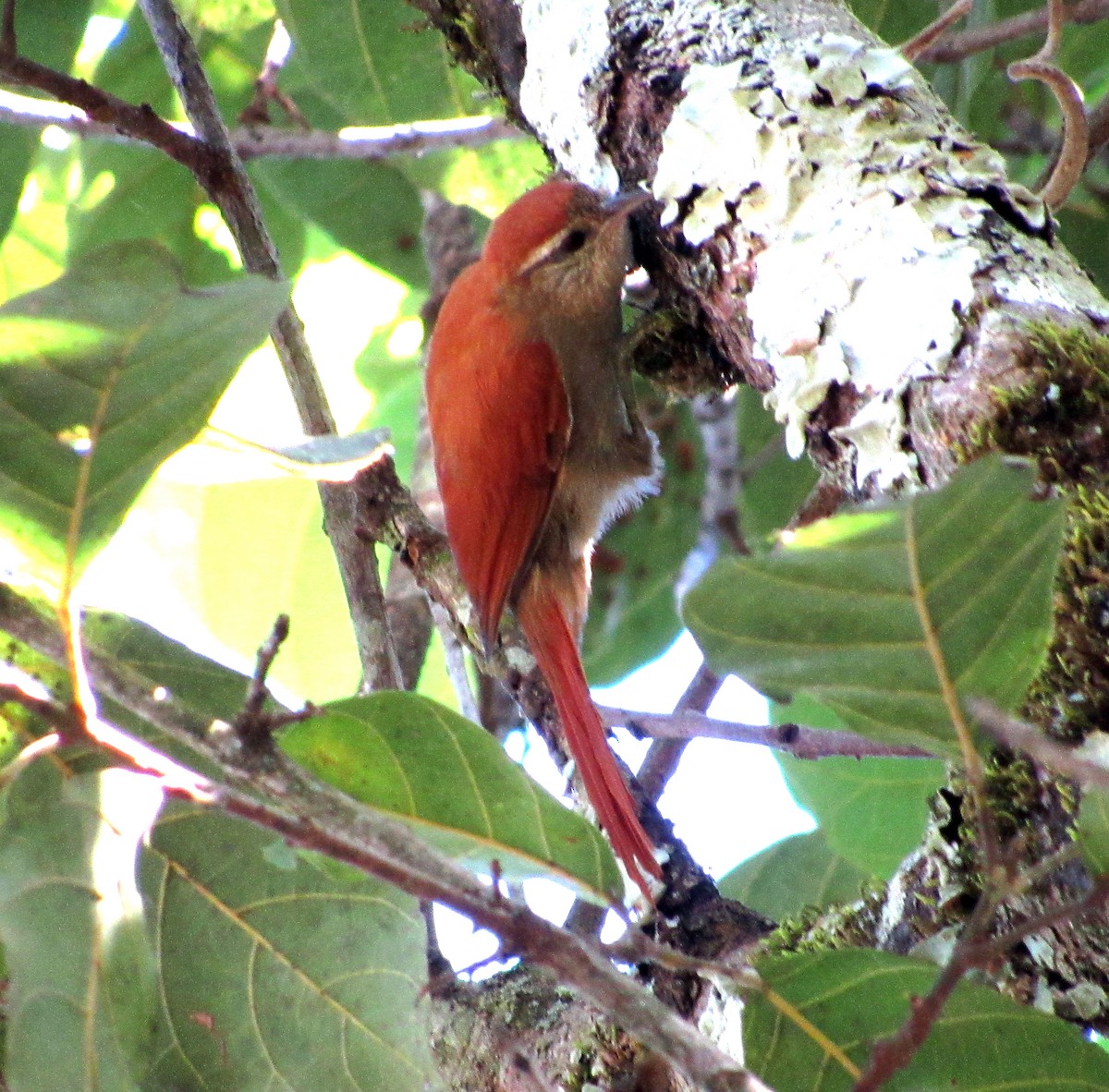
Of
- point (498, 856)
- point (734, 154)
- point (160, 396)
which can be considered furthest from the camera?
point (734, 154)

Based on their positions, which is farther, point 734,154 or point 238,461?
point 734,154

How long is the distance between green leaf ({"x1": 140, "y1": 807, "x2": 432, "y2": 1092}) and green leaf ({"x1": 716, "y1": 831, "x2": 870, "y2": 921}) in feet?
6.77

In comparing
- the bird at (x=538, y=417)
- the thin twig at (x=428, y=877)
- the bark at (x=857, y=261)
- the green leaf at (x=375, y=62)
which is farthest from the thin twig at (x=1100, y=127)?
the thin twig at (x=428, y=877)

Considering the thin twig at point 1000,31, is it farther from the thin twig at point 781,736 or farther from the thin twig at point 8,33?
the thin twig at point 8,33

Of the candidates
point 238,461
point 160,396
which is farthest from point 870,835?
point 160,396

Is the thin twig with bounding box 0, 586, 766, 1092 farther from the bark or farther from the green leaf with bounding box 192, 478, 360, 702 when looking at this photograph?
the green leaf with bounding box 192, 478, 360, 702

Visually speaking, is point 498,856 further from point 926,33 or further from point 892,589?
point 926,33

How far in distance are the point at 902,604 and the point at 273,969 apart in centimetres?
103

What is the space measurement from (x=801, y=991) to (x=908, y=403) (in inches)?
28.1

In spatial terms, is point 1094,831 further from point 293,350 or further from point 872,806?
point 872,806

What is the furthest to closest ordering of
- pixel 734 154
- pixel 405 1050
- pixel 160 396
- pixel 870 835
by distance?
pixel 870 835
pixel 734 154
pixel 405 1050
pixel 160 396

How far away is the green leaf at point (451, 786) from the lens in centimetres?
166

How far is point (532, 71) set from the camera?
2.51 metres

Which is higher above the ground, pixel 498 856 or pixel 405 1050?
pixel 498 856
